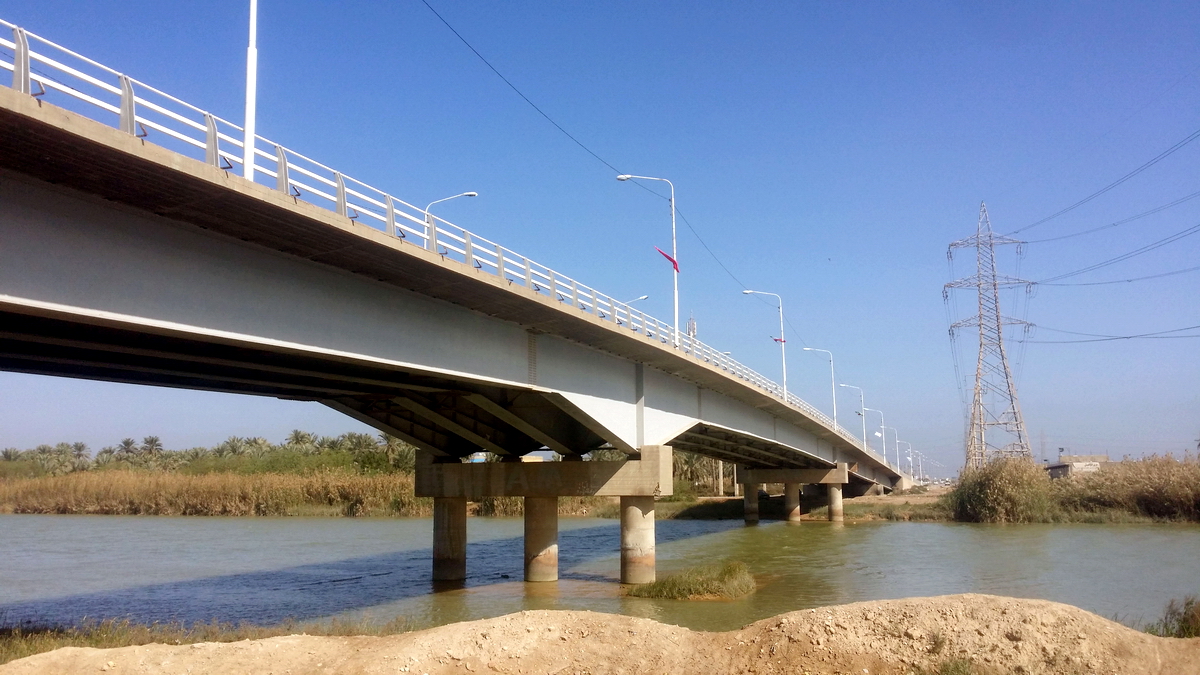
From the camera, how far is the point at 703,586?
29594 mm

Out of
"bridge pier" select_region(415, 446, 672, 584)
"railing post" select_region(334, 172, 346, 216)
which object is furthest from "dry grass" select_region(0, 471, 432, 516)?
"railing post" select_region(334, 172, 346, 216)

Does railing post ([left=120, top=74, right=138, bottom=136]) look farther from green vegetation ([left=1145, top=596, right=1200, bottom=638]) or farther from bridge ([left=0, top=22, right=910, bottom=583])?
green vegetation ([left=1145, top=596, right=1200, bottom=638])

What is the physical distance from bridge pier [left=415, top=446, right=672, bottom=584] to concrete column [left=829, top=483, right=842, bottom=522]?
54.5 m

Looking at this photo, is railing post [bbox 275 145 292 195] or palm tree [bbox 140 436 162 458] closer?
railing post [bbox 275 145 292 195]

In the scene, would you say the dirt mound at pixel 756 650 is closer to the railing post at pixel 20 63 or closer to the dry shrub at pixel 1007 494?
the railing post at pixel 20 63

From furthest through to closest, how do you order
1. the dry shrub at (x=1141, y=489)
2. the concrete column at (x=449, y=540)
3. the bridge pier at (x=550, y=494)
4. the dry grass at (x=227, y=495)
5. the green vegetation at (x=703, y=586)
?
the dry grass at (x=227, y=495)
the dry shrub at (x=1141, y=489)
the concrete column at (x=449, y=540)
the bridge pier at (x=550, y=494)
the green vegetation at (x=703, y=586)

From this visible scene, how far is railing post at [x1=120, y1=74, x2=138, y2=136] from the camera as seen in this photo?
13.8m

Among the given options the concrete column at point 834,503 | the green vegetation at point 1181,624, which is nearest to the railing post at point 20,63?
the green vegetation at point 1181,624

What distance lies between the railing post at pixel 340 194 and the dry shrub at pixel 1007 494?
65814 millimetres

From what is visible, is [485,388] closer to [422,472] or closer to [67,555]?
[422,472]

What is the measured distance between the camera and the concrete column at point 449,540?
1395 inches

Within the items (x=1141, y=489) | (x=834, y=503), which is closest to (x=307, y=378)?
(x=1141, y=489)

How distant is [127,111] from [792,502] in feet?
268

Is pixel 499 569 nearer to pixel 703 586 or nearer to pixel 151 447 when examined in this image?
pixel 703 586
